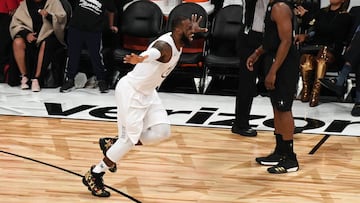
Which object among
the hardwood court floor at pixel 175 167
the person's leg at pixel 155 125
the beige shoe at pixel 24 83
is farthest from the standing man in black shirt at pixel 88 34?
the person's leg at pixel 155 125

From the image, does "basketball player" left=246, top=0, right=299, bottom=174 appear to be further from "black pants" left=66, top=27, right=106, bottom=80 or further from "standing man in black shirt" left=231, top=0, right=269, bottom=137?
"black pants" left=66, top=27, right=106, bottom=80

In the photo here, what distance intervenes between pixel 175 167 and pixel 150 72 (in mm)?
1312

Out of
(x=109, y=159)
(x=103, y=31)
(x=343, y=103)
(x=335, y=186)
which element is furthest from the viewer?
(x=103, y=31)

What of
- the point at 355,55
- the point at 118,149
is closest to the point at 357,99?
the point at 355,55

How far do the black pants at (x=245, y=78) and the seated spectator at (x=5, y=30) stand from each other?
3831 mm

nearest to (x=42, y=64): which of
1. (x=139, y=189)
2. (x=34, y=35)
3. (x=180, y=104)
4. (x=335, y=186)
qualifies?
(x=34, y=35)

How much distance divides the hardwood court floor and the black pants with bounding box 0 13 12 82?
2.16 m

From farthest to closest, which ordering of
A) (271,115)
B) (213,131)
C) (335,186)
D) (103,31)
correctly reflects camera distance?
(103,31) → (271,115) → (213,131) → (335,186)

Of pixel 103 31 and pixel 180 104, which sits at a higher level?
pixel 103 31

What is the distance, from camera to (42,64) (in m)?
9.66

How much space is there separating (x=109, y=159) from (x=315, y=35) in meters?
4.50

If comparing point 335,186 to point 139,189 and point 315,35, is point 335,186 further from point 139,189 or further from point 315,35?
point 315,35

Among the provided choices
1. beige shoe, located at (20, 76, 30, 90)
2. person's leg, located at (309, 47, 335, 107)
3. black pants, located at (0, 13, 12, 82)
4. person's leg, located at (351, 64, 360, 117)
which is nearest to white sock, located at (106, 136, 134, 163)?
person's leg, located at (351, 64, 360, 117)

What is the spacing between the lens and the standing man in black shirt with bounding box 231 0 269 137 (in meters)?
7.25
